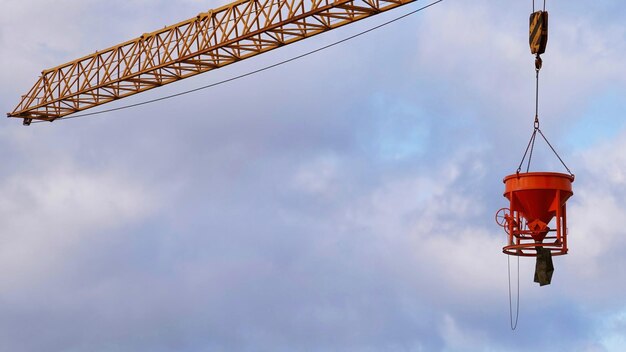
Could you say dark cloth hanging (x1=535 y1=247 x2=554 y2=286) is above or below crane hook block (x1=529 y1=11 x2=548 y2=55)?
below

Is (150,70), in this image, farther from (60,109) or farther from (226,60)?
(60,109)

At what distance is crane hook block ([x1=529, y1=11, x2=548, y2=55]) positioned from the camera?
40.6 m

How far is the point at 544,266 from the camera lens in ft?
116

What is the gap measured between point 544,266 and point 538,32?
843 centimetres

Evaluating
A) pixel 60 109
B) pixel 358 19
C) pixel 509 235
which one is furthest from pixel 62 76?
pixel 509 235

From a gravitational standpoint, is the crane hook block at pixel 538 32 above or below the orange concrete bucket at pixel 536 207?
above

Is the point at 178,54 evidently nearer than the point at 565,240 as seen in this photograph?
No

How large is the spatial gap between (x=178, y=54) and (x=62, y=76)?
10.4 metres

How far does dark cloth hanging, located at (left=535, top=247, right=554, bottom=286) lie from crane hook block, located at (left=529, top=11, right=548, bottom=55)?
7.48m

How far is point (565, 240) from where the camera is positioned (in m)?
35.0

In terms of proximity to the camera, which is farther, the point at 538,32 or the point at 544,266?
the point at 538,32

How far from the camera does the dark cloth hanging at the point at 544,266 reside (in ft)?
116

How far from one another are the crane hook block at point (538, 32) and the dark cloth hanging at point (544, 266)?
7.48 meters

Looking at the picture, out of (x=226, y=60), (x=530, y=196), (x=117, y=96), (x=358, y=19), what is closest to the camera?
(x=530, y=196)
